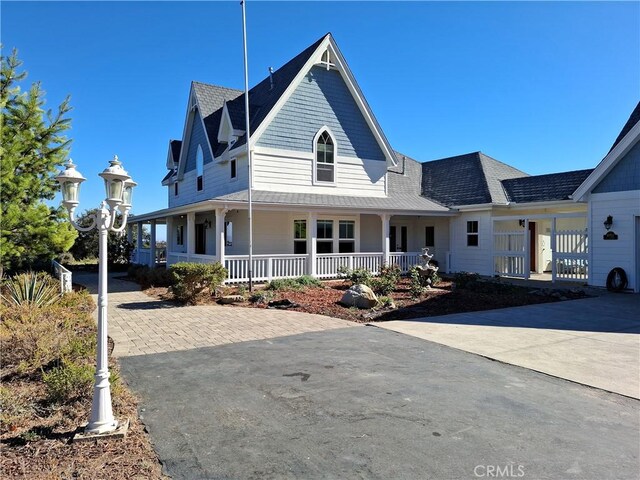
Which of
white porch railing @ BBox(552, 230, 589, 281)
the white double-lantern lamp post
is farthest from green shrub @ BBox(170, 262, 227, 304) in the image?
white porch railing @ BBox(552, 230, 589, 281)

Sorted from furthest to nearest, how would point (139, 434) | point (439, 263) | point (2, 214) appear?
point (439, 263), point (2, 214), point (139, 434)

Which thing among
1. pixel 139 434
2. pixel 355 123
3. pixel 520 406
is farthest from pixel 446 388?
pixel 355 123

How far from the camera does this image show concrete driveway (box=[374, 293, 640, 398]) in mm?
6234

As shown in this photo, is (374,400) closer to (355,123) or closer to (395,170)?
(355,123)

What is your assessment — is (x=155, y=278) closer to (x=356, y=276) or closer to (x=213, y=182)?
(x=213, y=182)

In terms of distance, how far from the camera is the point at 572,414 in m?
Result: 4.69

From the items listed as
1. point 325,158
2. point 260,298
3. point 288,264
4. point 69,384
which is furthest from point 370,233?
point 69,384

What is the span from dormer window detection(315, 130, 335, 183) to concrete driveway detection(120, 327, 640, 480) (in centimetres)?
1306

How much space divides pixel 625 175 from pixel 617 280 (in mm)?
3572

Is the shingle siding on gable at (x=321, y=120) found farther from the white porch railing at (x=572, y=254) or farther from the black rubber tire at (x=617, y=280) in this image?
the black rubber tire at (x=617, y=280)

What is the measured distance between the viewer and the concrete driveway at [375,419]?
3605 millimetres

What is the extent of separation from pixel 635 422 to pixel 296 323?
658cm

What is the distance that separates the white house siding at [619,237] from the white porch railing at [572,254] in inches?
25.1

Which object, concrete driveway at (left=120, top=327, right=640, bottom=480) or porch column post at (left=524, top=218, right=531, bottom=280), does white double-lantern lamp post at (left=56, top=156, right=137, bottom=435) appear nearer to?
concrete driveway at (left=120, top=327, right=640, bottom=480)
